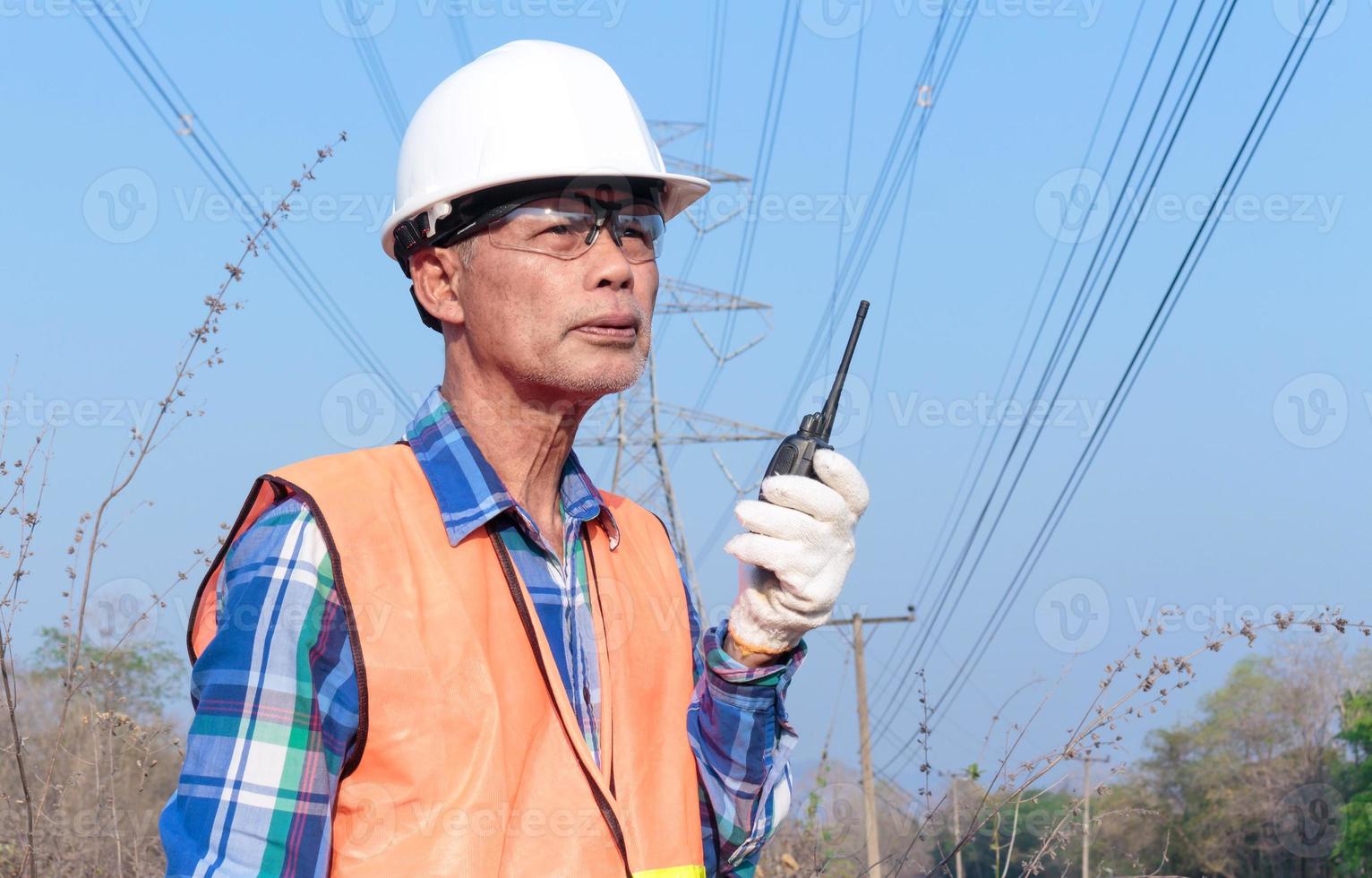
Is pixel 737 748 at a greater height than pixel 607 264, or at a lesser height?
lesser

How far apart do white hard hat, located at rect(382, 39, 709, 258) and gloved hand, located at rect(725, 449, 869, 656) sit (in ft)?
2.51

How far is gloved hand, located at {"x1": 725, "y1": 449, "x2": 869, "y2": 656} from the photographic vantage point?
7.61 ft

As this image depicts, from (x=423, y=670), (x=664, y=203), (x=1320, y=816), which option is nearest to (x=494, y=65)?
(x=664, y=203)

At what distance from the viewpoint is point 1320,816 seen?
37.1 feet

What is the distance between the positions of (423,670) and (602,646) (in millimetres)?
471

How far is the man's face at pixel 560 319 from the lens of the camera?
256cm

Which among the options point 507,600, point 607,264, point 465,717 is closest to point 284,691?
point 465,717

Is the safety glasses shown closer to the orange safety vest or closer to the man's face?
the man's face

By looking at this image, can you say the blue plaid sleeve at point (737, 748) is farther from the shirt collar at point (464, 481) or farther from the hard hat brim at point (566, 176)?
the hard hat brim at point (566, 176)

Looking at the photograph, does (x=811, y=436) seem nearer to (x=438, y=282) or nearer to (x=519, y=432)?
(x=519, y=432)

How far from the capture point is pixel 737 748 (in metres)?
2.50

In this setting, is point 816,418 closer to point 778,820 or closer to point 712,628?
point 712,628

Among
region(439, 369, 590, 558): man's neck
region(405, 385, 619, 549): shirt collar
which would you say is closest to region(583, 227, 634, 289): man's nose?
region(439, 369, 590, 558): man's neck

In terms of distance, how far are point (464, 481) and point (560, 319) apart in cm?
38
